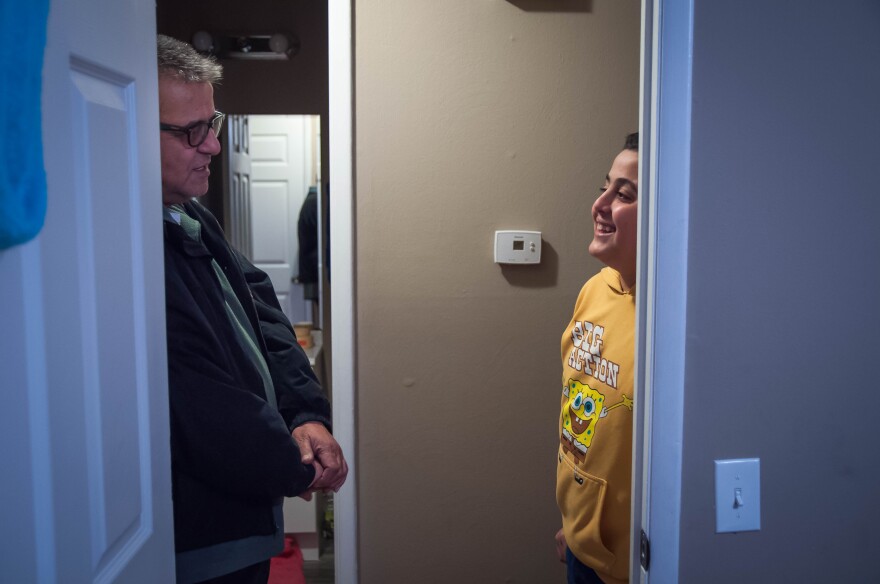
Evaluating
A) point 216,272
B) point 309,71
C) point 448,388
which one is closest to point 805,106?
point 216,272

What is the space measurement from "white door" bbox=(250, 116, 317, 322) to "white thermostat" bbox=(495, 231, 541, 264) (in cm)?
215

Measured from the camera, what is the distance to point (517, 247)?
7.05 feet

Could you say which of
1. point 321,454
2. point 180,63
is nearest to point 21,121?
point 180,63

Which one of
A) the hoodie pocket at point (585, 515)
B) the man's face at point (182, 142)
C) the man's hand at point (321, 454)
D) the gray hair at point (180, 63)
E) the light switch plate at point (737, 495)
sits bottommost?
the hoodie pocket at point (585, 515)

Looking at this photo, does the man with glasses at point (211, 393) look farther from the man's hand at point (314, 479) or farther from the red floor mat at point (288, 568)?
the red floor mat at point (288, 568)

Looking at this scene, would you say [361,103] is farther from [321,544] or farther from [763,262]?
[321,544]

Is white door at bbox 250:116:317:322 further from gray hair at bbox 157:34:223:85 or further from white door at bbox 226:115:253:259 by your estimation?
gray hair at bbox 157:34:223:85

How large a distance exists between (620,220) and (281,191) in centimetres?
293

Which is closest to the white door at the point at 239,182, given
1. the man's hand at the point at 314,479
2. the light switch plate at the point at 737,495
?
the man's hand at the point at 314,479

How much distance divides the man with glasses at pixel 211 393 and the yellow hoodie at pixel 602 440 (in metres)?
0.51

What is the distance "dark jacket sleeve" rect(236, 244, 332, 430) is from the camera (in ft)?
5.22

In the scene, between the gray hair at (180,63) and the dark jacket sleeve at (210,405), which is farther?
the gray hair at (180,63)

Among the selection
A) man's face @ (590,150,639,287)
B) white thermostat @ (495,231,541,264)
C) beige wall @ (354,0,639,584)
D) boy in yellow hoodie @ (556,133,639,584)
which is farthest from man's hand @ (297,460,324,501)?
white thermostat @ (495,231,541,264)

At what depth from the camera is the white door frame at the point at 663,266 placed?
3.10ft
